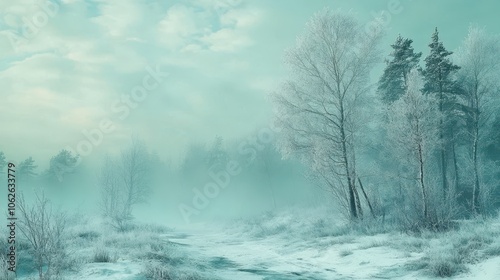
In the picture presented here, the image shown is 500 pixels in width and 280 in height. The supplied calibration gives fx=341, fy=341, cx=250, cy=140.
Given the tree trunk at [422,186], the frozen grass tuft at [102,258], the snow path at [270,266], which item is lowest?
the snow path at [270,266]

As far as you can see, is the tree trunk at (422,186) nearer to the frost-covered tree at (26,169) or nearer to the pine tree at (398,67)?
the pine tree at (398,67)

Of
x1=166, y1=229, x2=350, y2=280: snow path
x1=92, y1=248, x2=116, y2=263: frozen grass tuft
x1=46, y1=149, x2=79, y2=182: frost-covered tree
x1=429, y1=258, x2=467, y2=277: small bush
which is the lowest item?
x1=166, y1=229, x2=350, y2=280: snow path

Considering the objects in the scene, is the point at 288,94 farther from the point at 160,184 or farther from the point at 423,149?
the point at 160,184

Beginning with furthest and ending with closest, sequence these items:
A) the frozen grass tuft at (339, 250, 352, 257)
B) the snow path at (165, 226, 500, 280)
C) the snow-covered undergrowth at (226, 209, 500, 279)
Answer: the frozen grass tuft at (339, 250, 352, 257) → the snow path at (165, 226, 500, 280) → the snow-covered undergrowth at (226, 209, 500, 279)

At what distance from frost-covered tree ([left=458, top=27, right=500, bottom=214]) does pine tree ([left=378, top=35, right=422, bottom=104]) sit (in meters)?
3.46

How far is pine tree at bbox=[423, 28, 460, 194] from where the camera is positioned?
973 inches

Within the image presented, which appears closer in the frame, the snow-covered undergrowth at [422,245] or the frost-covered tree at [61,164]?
the snow-covered undergrowth at [422,245]

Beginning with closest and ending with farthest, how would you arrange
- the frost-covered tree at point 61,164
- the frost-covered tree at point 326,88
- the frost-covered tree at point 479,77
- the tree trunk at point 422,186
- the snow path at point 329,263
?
the snow path at point 329,263, the tree trunk at point 422,186, the frost-covered tree at point 326,88, the frost-covered tree at point 479,77, the frost-covered tree at point 61,164

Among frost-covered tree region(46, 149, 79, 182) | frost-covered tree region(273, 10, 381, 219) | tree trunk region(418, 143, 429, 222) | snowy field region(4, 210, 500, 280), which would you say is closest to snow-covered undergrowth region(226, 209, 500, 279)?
snowy field region(4, 210, 500, 280)

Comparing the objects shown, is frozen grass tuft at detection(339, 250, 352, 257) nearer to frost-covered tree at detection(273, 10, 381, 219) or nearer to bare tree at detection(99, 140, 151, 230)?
frost-covered tree at detection(273, 10, 381, 219)

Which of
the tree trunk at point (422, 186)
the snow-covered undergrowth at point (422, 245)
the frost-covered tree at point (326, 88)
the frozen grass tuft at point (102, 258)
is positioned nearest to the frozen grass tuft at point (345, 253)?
the snow-covered undergrowth at point (422, 245)

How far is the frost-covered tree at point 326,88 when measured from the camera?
17.9 m

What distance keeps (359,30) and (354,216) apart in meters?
9.81

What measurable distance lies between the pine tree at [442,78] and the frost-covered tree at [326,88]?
9.67 m
